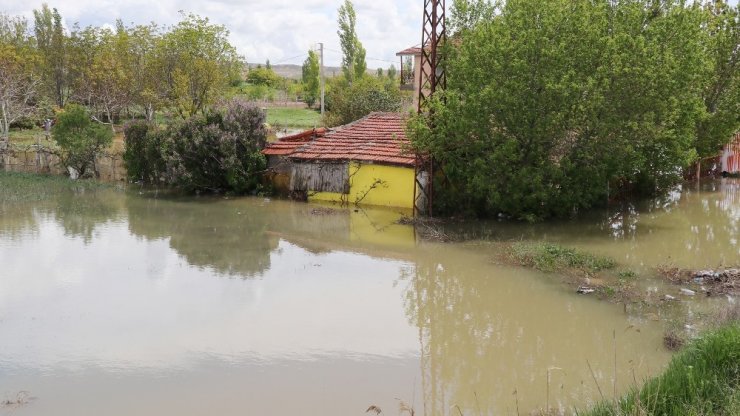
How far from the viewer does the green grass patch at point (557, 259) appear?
580 inches

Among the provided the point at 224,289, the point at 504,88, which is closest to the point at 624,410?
the point at 224,289

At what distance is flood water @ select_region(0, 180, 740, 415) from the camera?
902 cm

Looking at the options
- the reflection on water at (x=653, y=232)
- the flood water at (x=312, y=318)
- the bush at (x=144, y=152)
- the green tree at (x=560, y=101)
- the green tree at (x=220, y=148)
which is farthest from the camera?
the bush at (x=144, y=152)

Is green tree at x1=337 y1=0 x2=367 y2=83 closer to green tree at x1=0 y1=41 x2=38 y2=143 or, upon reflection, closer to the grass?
the grass

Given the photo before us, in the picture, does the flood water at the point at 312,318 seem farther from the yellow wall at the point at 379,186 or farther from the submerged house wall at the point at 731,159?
the submerged house wall at the point at 731,159

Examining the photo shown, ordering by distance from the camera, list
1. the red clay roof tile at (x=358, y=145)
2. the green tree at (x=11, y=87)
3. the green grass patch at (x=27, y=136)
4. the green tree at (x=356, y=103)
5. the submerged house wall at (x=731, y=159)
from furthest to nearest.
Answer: the green grass patch at (x=27, y=136) → the green tree at (x=356, y=103) → the green tree at (x=11, y=87) → the submerged house wall at (x=731, y=159) → the red clay roof tile at (x=358, y=145)

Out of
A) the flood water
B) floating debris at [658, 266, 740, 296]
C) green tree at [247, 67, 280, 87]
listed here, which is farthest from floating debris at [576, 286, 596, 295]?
green tree at [247, 67, 280, 87]

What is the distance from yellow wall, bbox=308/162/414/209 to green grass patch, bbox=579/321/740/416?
14976mm

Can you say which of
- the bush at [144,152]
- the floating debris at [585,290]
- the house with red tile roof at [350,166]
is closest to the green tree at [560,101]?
the house with red tile roof at [350,166]

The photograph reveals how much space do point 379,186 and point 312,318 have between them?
1179 cm

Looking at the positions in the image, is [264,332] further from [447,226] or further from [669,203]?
[669,203]

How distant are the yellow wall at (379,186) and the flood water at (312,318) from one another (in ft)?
7.71

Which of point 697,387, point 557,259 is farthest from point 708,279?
point 697,387

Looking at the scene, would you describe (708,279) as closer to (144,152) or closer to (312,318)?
(312,318)
